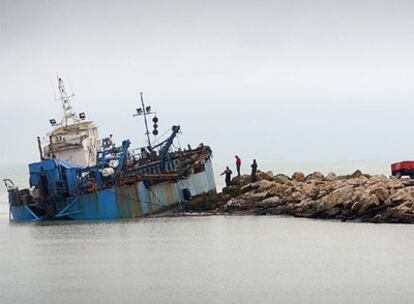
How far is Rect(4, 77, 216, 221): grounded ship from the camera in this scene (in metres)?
46.3

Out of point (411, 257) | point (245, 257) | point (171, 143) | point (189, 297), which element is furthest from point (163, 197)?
point (189, 297)

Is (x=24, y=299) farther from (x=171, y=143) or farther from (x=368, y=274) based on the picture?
(x=171, y=143)

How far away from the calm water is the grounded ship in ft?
6.35

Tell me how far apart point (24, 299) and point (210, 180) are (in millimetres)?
24783

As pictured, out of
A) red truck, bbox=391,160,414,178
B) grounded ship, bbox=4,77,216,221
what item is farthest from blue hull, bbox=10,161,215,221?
red truck, bbox=391,160,414,178

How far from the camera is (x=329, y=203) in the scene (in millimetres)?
43219

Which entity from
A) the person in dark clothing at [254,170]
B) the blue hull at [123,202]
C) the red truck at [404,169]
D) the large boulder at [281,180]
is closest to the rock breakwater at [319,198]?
the large boulder at [281,180]

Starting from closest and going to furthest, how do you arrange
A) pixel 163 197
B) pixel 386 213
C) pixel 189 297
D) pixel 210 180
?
pixel 189 297 < pixel 386 213 < pixel 163 197 < pixel 210 180

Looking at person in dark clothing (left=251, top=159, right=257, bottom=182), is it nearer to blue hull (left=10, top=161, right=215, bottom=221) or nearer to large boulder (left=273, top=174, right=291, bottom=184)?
large boulder (left=273, top=174, right=291, bottom=184)

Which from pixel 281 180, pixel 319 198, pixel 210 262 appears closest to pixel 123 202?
pixel 281 180

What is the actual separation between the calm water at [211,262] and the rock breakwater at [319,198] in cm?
124

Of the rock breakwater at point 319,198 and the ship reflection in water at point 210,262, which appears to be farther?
the rock breakwater at point 319,198

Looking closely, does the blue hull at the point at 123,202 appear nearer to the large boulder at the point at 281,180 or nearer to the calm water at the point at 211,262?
the calm water at the point at 211,262

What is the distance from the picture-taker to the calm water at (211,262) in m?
26.6
